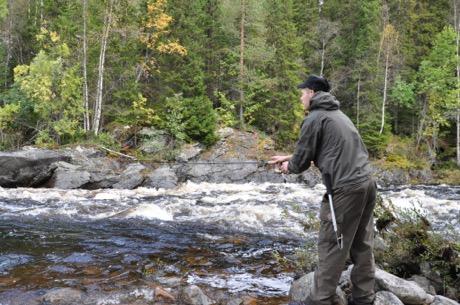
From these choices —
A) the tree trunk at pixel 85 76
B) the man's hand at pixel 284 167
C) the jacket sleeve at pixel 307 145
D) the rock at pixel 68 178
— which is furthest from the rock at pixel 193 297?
the tree trunk at pixel 85 76

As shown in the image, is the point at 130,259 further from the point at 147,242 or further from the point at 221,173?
the point at 221,173

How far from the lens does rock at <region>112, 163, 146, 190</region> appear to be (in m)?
18.0

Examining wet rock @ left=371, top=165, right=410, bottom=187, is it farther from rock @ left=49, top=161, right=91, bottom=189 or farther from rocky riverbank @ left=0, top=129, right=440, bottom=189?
rock @ left=49, top=161, right=91, bottom=189

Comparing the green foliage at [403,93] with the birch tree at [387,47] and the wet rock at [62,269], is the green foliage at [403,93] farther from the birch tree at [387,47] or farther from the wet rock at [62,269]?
the wet rock at [62,269]

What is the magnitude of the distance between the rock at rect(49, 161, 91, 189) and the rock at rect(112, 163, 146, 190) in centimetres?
122

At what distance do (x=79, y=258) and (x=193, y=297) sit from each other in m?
2.70

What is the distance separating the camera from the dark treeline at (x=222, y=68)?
79.0ft

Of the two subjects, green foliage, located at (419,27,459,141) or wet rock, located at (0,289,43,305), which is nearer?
wet rock, located at (0,289,43,305)

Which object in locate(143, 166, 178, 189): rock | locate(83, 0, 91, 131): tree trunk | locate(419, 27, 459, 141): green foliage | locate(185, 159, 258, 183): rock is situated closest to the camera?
locate(143, 166, 178, 189): rock

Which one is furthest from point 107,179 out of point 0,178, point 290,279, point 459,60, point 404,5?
point 404,5

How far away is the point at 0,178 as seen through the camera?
17.2 metres

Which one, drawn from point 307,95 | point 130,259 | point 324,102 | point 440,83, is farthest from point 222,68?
point 324,102

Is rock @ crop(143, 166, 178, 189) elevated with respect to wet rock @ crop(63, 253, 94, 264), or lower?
lower

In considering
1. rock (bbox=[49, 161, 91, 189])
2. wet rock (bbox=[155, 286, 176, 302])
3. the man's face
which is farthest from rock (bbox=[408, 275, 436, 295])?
rock (bbox=[49, 161, 91, 189])
